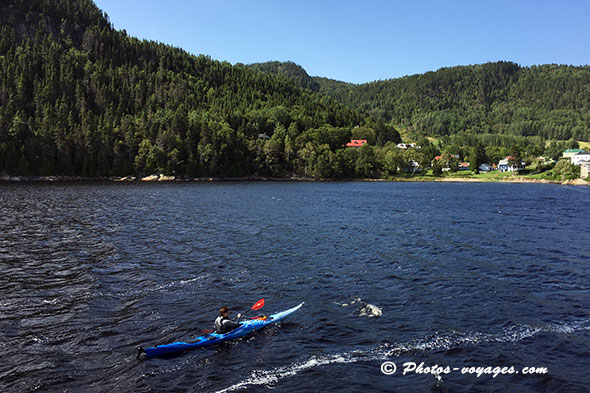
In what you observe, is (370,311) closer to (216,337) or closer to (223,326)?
(223,326)

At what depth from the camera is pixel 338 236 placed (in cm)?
4916

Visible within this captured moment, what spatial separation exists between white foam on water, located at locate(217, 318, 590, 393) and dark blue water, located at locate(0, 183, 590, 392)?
94 mm

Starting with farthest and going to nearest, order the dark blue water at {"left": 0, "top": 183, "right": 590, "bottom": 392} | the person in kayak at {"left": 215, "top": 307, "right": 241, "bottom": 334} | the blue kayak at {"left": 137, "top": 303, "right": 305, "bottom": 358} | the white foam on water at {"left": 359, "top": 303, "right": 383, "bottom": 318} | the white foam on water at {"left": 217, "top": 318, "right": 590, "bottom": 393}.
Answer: the white foam on water at {"left": 359, "top": 303, "right": 383, "bottom": 318} < the person in kayak at {"left": 215, "top": 307, "right": 241, "bottom": 334} < the blue kayak at {"left": 137, "top": 303, "right": 305, "bottom": 358} < the dark blue water at {"left": 0, "top": 183, "right": 590, "bottom": 392} < the white foam on water at {"left": 217, "top": 318, "right": 590, "bottom": 393}

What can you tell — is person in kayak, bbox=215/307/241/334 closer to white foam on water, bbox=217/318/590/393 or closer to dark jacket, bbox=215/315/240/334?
dark jacket, bbox=215/315/240/334

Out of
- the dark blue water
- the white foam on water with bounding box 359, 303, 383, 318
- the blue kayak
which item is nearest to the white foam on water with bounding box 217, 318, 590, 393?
the dark blue water

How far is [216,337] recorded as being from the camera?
19.7 meters

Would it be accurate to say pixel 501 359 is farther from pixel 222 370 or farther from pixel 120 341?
pixel 120 341

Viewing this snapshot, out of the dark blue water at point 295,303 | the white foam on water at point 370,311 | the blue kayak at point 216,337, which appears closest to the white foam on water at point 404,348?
the dark blue water at point 295,303

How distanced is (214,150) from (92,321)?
171 metres

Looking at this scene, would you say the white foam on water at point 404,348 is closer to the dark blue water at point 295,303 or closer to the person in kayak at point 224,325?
the dark blue water at point 295,303

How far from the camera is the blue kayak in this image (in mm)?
18000

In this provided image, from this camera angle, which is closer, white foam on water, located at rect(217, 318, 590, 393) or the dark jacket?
white foam on water, located at rect(217, 318, 590, 393)

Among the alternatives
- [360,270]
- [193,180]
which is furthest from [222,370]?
[193,180]

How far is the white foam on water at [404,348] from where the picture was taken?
16.7 meters
